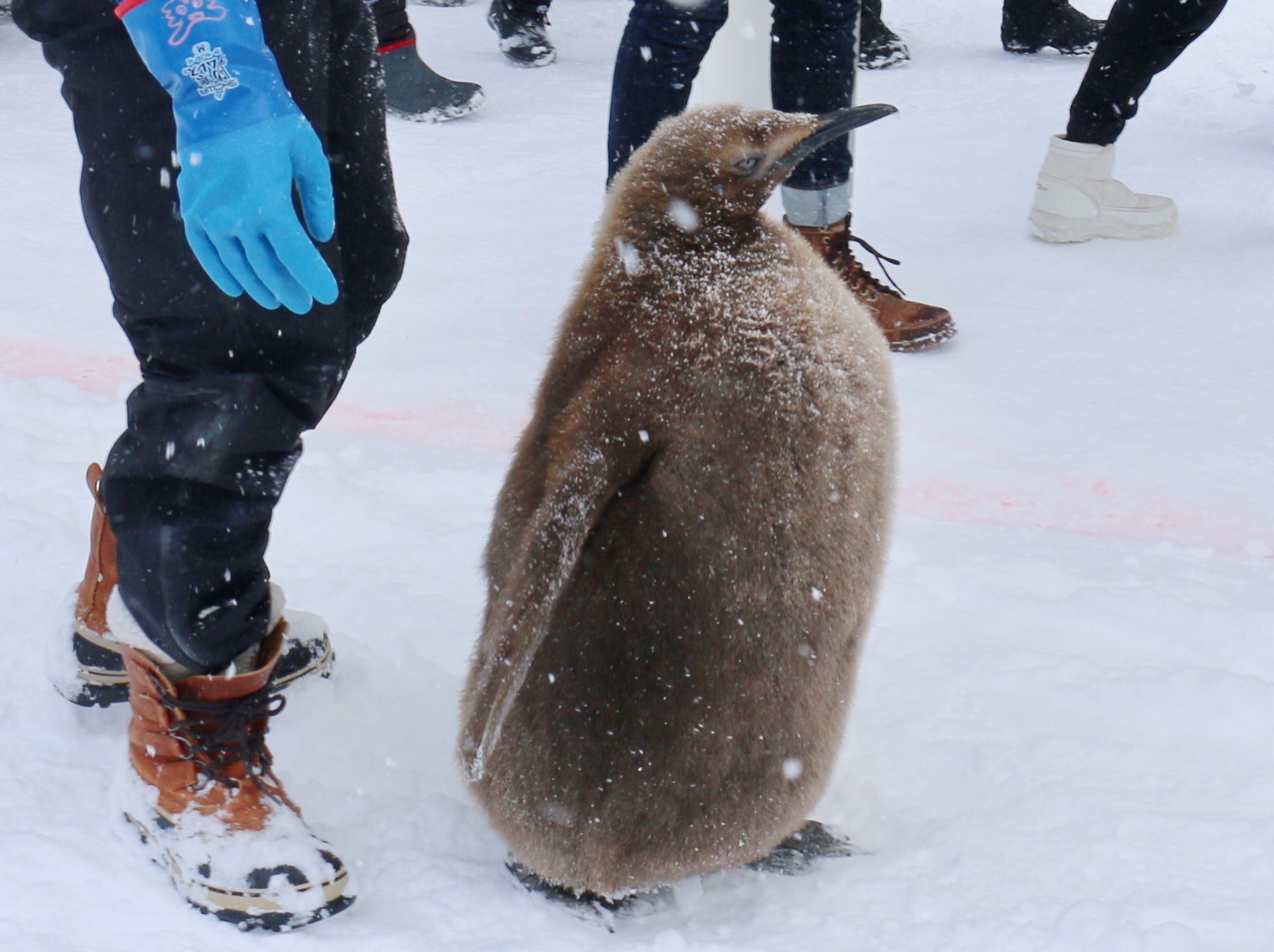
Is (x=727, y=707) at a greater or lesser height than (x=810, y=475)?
lesser

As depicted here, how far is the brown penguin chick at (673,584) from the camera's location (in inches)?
46.6

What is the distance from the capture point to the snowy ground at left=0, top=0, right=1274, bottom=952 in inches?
49.3

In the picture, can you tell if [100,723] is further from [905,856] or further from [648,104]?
[648,104]

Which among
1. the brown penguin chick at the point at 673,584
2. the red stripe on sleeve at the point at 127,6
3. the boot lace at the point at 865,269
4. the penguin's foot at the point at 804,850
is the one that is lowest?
the penguin's foot at the point at 804,850

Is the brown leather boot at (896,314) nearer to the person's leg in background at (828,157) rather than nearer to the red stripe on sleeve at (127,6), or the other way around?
the person's leg in background at (828,157)

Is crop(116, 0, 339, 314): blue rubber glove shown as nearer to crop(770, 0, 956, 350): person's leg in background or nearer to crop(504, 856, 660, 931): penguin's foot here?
crop(504, 856, 660, 931): penguin's foot

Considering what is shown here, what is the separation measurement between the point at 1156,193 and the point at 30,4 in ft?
10.6

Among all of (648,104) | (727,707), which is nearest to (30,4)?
(727,707)

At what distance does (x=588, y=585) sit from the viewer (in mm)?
1195

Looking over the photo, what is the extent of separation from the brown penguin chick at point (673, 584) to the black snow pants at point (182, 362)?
0.25 metres

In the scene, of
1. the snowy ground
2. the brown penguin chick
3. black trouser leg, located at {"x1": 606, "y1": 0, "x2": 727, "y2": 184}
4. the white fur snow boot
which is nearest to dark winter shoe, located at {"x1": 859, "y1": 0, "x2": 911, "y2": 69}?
the snowy ground

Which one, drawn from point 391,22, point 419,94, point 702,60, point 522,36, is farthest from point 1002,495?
point 522,36

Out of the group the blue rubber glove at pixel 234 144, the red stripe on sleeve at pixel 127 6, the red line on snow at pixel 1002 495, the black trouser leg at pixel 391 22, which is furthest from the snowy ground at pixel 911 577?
the red stripe on sleeve at pixel 127 6

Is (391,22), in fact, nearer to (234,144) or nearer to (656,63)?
(656,63)
